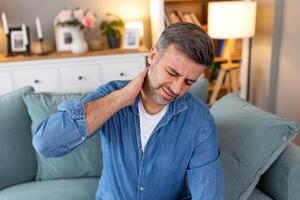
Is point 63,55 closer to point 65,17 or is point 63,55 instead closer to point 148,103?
point 65,17

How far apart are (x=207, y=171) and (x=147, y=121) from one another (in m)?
0.29

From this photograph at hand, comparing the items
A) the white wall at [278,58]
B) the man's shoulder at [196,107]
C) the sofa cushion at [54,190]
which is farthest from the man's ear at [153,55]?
the white wall at [278,58]

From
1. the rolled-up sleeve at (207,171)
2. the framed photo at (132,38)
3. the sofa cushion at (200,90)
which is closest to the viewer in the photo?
the rolled-up sleeve at (207,171)

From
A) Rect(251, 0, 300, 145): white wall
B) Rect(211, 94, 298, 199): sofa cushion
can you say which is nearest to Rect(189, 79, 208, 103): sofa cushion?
Rect(211, 94, 298, 199): sofa cushion

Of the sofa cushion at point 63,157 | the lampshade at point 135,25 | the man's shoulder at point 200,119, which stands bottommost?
the sofa cushion at point 63,157

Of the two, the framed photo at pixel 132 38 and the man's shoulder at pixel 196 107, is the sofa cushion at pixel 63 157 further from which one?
the framed photo at pixel 132 38

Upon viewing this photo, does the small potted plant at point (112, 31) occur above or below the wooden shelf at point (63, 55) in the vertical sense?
above

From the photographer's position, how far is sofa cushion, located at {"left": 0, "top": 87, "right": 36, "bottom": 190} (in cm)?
146

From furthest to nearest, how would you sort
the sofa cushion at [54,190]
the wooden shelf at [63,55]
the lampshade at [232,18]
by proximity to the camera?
the wooden shelf at [63,55]
the lampshade at [232,18]
the sofa cushion at [54,190]

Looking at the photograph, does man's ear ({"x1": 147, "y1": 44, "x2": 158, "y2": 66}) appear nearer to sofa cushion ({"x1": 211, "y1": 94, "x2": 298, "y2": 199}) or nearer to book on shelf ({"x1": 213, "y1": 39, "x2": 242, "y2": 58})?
sofa cushion ({"x1": 211, "y1": 94, "x2": 298, "y2": 199})

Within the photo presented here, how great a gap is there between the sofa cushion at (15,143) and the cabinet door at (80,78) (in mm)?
980

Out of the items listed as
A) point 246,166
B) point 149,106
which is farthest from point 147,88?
point 246,166

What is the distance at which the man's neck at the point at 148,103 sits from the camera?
3.48 ft

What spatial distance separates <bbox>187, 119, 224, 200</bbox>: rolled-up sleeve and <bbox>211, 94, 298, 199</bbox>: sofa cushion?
0.17 metres
